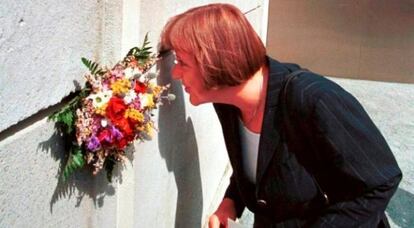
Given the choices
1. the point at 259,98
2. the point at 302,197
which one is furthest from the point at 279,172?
the point at 259,98

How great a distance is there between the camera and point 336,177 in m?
1.74

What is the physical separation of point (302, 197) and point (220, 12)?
72cm

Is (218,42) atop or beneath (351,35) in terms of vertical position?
atop

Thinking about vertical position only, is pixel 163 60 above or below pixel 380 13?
above

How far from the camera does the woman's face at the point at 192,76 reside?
1.79 metres

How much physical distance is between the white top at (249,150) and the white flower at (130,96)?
0.62m

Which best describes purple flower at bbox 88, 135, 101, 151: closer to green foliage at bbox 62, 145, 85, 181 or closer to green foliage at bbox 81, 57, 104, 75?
green foliage at bbox 62, 145, 85, 181

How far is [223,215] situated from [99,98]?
1133mm

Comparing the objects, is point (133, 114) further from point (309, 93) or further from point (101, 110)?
point (309, 93)

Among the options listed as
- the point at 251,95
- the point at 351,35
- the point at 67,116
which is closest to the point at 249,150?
the point at 251,95

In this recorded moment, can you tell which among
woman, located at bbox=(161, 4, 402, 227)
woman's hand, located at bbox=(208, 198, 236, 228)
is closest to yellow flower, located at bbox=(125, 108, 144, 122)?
woman, located at bbox=(161, 4, 402, 227)

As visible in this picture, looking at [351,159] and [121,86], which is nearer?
[121,86]

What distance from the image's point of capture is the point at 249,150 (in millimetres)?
2023

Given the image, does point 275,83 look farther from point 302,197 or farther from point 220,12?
point 302,197
